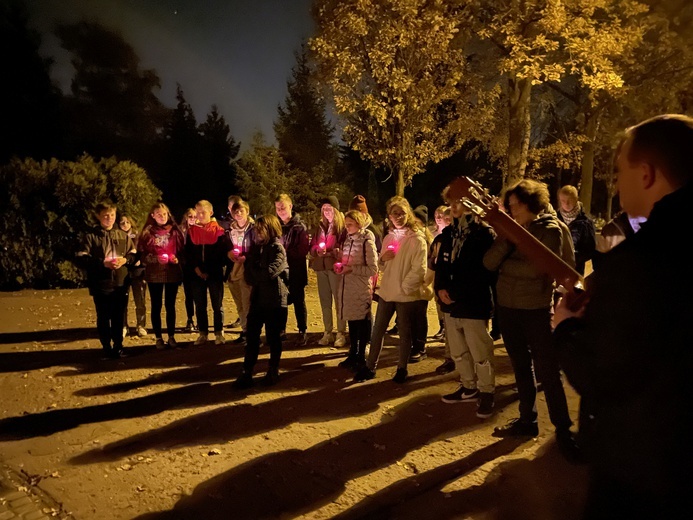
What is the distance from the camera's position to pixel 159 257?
7277 mm

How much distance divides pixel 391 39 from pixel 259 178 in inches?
441

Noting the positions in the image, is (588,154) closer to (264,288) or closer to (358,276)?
(358,276)

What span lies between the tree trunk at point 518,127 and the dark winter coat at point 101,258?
10008 mm

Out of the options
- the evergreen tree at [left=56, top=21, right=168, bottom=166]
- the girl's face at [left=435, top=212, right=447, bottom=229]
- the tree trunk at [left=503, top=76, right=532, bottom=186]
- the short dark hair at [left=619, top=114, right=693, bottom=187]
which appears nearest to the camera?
the short dark hair at [left=619, top=114, right=693, bottom=187]

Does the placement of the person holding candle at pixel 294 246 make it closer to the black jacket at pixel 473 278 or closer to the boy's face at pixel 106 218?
the boy's face at pixel 106 218

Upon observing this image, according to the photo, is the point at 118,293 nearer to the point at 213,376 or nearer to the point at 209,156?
the point at 213,376

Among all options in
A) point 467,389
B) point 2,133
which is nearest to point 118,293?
point 467,389

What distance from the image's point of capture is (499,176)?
115ft

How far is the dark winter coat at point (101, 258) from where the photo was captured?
6.80m

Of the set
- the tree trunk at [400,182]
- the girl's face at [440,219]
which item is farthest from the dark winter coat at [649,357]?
the tree trunk at [400,182]

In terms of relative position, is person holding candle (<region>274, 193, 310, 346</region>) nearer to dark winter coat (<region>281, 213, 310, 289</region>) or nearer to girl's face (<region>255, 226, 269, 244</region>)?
dark winter coat (<region>281, 213, 310, 289</region>)

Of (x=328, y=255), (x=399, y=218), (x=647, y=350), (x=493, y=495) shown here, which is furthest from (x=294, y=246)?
(x=647, y=350)

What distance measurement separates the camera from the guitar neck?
2.74 m

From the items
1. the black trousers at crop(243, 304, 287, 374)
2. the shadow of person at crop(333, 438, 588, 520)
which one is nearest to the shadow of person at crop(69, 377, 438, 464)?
the black trousers at crop(243, 304, 287, 374)
